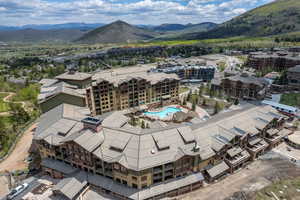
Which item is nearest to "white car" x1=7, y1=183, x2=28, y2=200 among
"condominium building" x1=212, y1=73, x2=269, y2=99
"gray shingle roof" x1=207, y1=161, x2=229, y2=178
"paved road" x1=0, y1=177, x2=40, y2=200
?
"paved road" x1=0, y1=177, x2=40, y2=200

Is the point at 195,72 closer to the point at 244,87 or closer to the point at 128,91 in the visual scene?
the point at 244,87

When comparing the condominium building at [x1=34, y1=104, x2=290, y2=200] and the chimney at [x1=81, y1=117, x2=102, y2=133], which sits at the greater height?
the chimney at [x1=81, y1=117, x2=102, y2=133]

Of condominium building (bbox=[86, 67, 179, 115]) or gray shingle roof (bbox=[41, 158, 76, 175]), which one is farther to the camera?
A: condominium building (bbox=[86, 67, 179, 115])

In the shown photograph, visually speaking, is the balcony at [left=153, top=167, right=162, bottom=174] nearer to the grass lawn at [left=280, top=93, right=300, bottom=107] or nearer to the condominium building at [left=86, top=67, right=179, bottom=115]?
the condominium building at [left=86, top=67, right=179, bottom=115]

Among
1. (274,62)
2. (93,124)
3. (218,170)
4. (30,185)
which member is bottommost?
(30,185)

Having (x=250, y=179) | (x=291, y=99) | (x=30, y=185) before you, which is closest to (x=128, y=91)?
(x=30, y=185)

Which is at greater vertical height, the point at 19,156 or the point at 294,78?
the point at 294,78
